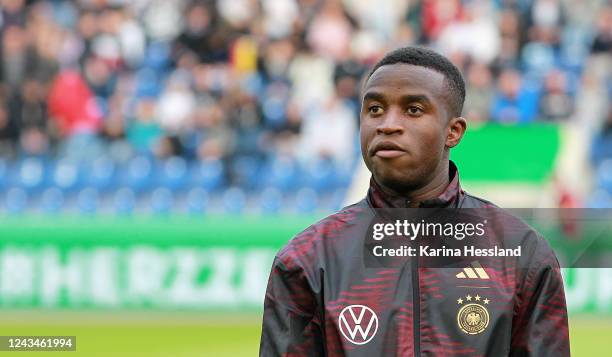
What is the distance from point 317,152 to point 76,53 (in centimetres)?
359

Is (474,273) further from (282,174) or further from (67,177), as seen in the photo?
(67,177)

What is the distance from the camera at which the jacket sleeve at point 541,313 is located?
8.38 ft

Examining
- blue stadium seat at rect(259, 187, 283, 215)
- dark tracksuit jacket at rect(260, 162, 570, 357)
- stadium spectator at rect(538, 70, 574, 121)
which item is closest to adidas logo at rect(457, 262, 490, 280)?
dark tracksuit jacket at rect(260, 162, 570, 357)

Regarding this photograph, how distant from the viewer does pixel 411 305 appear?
2584 millimetres

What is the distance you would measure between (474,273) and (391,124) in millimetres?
384

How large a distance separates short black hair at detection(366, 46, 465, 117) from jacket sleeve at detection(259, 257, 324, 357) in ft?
1.64

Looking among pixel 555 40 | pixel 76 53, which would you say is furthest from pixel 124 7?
pixel 555 40

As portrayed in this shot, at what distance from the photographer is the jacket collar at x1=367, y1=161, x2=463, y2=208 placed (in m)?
2.66

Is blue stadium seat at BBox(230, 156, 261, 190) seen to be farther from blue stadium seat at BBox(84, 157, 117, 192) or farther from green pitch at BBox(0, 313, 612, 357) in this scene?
green pitch at BBox(0, 313, 612, 357)

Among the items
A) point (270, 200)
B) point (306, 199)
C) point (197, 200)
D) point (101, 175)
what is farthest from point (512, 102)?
point (101, 175)

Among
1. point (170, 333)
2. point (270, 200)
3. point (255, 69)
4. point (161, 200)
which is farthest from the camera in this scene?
point (255, 69)

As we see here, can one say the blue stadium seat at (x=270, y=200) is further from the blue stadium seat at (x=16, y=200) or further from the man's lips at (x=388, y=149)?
the man's lips at (x=388, y=149)

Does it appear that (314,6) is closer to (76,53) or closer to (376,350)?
(76,53)

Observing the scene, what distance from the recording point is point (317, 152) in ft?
43.3
